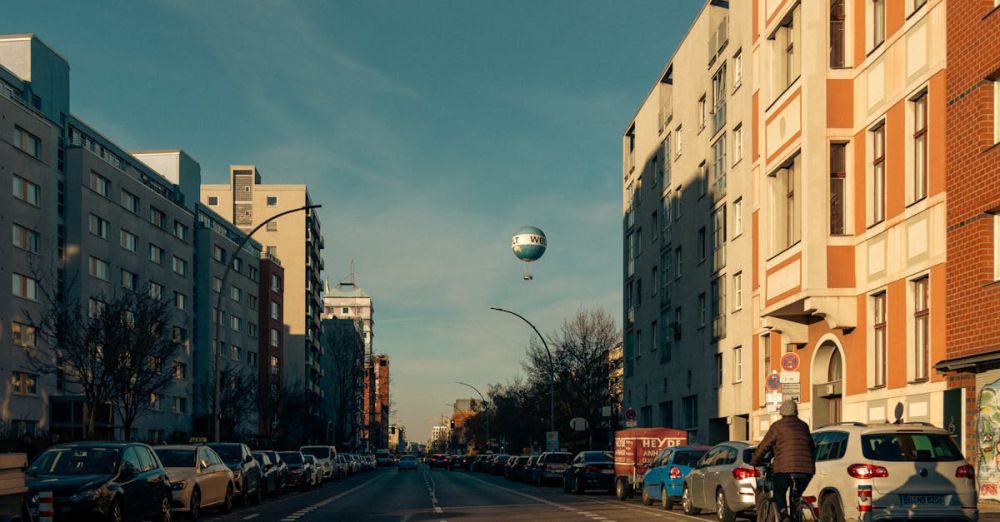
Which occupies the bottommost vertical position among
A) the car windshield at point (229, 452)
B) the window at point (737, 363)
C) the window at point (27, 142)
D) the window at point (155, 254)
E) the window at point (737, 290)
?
the car windshield at point (229, 452)

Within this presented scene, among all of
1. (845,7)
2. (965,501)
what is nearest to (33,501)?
(965,501)

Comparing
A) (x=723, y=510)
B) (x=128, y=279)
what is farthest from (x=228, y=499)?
(x=128, y=279)

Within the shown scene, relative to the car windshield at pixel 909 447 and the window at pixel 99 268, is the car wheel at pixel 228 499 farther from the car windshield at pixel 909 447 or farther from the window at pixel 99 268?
the window at pixel 99 268

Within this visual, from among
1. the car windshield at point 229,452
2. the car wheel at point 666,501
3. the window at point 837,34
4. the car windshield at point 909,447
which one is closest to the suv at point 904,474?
the car windshield at point 909,447

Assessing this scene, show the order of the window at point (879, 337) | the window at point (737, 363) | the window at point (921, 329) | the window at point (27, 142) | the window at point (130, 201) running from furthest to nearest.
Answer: the window at point (130, 201), the window at point (27, 142), the window at point (737, 363), the window at point (879, 337), the window at point (921, 329)

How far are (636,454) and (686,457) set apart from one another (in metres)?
5.73

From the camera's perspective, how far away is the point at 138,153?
311 feet

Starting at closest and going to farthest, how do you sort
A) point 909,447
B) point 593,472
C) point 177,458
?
1. point 909,447
2. point 177,458
3. point 593,472

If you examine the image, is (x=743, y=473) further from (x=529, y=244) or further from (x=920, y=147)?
(x=529, y=244)

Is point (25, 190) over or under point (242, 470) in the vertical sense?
over

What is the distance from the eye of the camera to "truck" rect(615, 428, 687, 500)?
3231cm

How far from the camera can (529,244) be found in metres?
72.8

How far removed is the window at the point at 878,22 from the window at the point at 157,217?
200 feet

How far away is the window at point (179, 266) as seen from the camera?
84.7 metres
